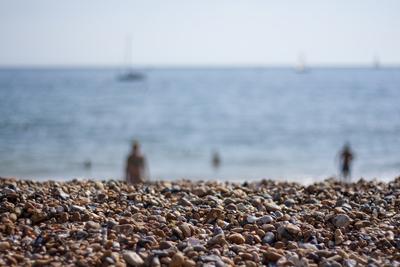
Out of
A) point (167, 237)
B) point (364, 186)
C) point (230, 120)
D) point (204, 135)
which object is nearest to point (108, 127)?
point (204, 135)

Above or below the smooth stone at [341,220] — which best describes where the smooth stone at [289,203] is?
above

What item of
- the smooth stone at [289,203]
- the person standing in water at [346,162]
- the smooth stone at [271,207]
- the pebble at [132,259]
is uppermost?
the person standing in water at [346,162]

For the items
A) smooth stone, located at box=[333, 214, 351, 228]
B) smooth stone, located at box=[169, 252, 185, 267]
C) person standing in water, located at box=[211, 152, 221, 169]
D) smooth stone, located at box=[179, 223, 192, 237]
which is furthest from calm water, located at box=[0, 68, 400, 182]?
smooth stone, located at box=[169, 252, 185, 267]

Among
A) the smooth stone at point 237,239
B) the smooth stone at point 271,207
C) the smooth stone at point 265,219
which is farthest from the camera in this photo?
the smooth stone at point 271,207

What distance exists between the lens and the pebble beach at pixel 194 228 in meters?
4.45

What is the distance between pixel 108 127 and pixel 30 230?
3732 cm

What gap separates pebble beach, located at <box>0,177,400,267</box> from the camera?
14.6ft

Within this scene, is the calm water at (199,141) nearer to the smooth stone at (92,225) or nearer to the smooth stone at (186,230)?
the smooth stone at (186,230)

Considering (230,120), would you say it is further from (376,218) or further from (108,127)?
(376,218)

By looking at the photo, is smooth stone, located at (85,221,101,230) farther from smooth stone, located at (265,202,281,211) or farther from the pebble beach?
smooth stone, located at (265,202,281,211)

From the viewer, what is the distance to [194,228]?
17.1 feet

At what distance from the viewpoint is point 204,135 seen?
39.2 metres

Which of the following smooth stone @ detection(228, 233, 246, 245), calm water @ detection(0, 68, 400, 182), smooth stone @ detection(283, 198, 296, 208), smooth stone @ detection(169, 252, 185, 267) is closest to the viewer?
smooth stone @ detection(169, 252, 185, 267)

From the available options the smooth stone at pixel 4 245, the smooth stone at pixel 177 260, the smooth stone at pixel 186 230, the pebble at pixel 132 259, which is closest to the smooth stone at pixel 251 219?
the smooth stone at pixel 186 230
